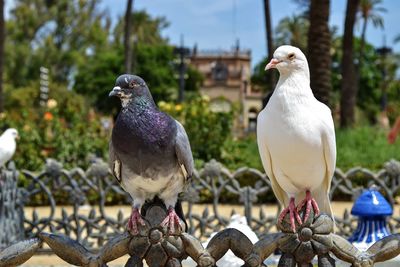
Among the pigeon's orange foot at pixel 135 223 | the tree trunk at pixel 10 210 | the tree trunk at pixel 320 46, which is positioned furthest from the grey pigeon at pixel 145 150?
the tree trunk at pixel 320 46

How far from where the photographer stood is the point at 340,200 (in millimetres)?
13695

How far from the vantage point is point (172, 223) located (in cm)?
286

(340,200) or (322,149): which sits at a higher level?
(322,149)

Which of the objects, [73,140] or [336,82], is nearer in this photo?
[73,140]

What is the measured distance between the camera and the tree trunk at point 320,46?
14945 mm

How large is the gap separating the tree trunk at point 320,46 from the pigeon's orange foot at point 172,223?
40.4 feet

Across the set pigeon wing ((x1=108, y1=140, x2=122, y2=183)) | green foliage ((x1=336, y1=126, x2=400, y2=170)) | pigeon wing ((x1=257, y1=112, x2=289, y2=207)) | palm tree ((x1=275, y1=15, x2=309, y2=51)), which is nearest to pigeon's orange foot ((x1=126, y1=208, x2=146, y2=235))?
pigeon wing ((x1=108, y1=140, x2=122, y2=183))

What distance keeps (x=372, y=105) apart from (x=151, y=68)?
18.1 metres

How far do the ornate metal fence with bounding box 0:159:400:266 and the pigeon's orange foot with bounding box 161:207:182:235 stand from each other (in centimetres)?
4

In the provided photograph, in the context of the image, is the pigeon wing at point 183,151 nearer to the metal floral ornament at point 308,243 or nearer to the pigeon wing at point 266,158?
the pigeon wing at point 266,158

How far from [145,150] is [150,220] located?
1.03 feet

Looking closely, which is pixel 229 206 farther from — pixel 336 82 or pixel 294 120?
pixel 336 82

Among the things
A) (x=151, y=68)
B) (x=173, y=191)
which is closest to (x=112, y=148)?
(x=173, y=191)

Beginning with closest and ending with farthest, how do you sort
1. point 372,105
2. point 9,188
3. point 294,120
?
point 294,120
point 9,188
point 372,105
